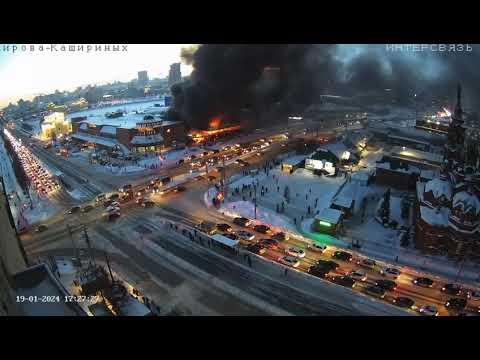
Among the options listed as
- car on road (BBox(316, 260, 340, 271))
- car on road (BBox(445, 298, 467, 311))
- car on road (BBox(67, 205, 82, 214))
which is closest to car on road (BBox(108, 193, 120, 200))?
car on road (BBox(67, 205, 82, 214))

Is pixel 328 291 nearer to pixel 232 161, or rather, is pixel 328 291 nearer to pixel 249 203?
pixel 249 203

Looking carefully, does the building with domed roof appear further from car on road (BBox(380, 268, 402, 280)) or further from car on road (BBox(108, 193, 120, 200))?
car on road (BBox(108, 193, 120, 200))

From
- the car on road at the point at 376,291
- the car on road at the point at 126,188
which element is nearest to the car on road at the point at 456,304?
the car on road at the point at 376,291

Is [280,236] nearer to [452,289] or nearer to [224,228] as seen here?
[224,228]

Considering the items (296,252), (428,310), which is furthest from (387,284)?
(296,252)

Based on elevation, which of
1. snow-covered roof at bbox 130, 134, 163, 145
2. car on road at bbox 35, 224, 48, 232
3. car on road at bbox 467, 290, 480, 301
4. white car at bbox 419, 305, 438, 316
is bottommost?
car on road at bbox 467, 290, 480, 301

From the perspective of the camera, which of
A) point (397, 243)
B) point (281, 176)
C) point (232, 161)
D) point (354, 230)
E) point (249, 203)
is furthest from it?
point (232, 161)
